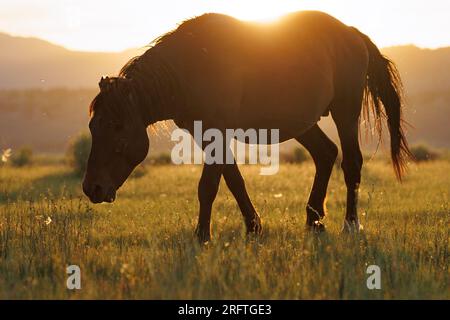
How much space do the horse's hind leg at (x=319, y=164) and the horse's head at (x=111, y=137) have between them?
2.84m

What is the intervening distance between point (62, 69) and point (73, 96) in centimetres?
5598

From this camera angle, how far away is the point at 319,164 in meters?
7.89

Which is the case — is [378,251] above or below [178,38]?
below

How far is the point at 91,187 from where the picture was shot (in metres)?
5.47

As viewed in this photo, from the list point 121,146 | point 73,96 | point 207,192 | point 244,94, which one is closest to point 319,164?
point 244,94

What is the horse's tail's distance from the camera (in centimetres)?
843

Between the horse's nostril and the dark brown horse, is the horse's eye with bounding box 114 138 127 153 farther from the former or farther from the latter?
the horse's nostril

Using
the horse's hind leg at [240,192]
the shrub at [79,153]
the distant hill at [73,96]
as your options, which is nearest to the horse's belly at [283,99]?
the horse's hind leg at [240,192]

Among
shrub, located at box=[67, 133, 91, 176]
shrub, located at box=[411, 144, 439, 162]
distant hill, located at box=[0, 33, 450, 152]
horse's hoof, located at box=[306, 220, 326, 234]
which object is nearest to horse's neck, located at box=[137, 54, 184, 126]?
horse's hoof, located at box=[306, 220, 326, 234]

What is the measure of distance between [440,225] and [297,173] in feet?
30.6

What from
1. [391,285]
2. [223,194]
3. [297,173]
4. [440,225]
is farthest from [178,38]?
[297,173]

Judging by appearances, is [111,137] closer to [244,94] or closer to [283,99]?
[244,94]

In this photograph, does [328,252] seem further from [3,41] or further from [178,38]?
[3,41]
